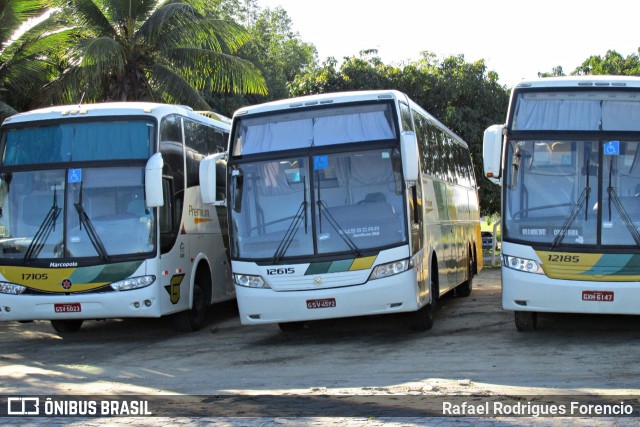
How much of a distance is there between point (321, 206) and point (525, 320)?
3.24 m

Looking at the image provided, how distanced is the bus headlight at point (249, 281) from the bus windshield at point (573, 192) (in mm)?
3275

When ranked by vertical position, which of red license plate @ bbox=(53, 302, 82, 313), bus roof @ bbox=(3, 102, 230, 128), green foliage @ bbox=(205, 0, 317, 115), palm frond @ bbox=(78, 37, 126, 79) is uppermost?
green foliage @ bbox=(205, 0, 317, 115)

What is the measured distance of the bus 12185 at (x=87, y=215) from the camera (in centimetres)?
1396

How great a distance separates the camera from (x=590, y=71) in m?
47.2

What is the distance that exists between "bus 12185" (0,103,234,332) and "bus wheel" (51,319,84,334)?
2.16m

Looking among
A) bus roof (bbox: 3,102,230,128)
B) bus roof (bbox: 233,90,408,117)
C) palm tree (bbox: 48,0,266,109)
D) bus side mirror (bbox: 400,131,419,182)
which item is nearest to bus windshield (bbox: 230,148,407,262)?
bus side mirror (bbox: 400,131,419,182)

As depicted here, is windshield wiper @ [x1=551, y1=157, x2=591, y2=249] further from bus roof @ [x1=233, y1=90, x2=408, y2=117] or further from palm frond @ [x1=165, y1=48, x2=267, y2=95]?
palm frond @ [x1=165, y1=48, x2=267, y2=95]

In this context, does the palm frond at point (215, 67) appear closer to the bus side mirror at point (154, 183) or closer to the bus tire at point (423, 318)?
the bus side mirror at point (154, 183)

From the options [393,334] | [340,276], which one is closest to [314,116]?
[340,276]

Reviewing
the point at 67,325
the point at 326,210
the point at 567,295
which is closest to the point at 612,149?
the point at 567,295

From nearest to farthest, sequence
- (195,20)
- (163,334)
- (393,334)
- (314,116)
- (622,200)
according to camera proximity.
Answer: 1. (622,200)
2. (314,116)
3. (393,334)
4. (163,334)
5. (195,20)

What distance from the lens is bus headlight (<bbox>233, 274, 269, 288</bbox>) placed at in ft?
42.9

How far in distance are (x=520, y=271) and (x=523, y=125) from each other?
6.34 feet

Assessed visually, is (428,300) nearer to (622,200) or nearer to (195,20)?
(622,200)
